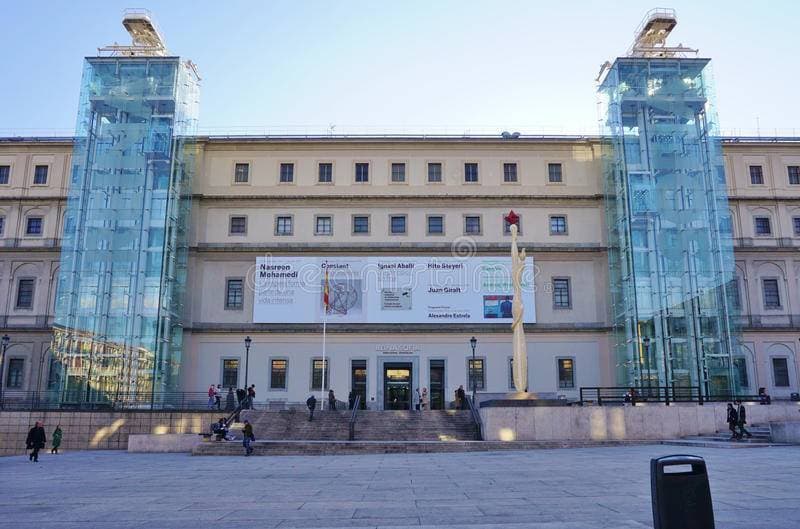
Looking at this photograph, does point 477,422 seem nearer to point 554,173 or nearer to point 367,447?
point 367,447

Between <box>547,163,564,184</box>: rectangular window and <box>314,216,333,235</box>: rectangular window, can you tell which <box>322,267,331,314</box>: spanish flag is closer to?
<box>314,216,333,235</box>: rectangular window

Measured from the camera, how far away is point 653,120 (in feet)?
131

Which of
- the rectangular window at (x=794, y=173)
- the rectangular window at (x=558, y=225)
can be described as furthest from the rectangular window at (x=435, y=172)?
the rectangular window at (x=794, y=173)

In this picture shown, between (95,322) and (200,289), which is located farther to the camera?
(200,289)

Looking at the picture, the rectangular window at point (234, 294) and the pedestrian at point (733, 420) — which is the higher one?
the rectangular window at point (234, 294)

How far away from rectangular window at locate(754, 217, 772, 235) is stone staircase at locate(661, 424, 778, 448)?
21.0 meters

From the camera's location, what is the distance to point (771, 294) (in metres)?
42.1

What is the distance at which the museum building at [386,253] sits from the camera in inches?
1481

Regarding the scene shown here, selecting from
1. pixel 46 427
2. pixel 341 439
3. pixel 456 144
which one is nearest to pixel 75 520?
pixel 341 439

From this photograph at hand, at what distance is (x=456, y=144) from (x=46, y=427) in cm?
2714

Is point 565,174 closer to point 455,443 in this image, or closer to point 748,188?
point 748,188

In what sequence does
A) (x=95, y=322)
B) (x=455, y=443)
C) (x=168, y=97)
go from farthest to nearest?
(x=168, y=97), (x=95, y=322), (x=455, y=443)

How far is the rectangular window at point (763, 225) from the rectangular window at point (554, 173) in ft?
42.3

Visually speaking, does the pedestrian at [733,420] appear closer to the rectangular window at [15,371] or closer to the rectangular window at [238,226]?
the rectangular window at [238,226]
